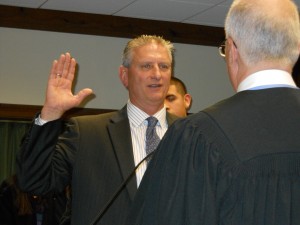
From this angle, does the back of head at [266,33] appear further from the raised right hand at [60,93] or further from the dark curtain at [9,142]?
the dark curtain at [9,142]

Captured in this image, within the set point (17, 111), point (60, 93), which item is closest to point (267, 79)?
point (60, 93)

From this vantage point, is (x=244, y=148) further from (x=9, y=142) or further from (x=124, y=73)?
(x=9, y=142)

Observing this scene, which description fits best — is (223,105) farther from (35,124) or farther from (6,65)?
(6,65)

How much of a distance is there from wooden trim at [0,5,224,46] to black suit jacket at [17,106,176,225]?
3386 mm

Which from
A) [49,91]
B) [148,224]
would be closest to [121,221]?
[49,91]

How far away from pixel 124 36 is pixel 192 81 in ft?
2.99

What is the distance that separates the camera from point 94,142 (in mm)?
2479

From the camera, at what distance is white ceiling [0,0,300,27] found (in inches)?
217

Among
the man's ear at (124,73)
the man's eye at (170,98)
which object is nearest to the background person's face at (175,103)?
the man's eye at (170,98)

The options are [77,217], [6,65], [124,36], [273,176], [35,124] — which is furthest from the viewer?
[124,36]

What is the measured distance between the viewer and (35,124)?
7.25ft

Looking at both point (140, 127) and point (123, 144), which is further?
point (140, 127)

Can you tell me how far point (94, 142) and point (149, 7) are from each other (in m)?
3.42

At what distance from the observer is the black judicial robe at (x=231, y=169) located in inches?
52.1
